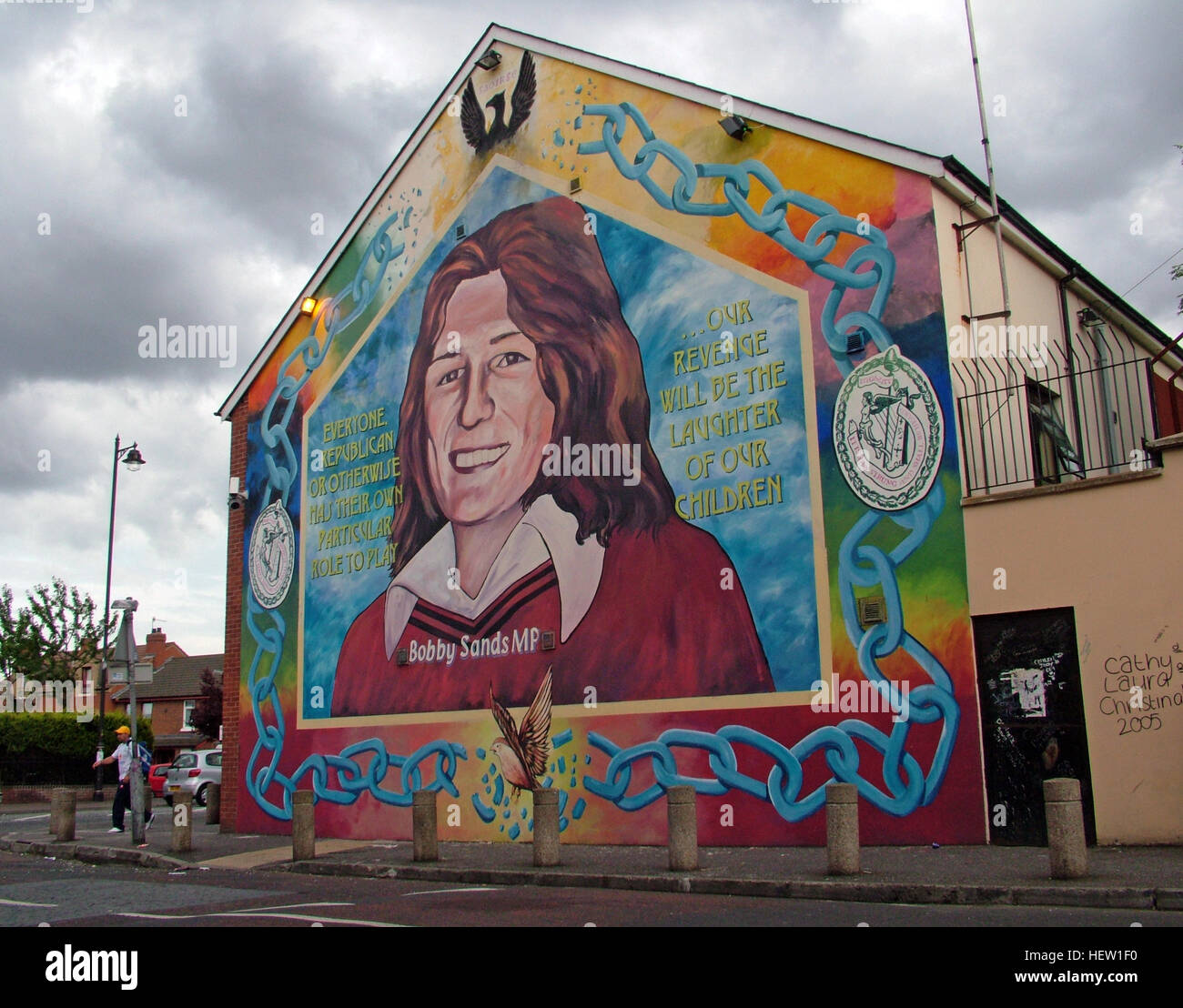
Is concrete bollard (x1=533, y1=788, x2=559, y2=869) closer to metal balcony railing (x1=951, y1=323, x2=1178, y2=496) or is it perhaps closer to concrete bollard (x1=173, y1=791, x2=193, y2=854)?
metal balcony railing (x1=951, y1=323, x2=1178, y2=496)

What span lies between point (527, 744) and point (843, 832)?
21.3 ft

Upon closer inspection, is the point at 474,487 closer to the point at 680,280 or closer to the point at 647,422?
the point at 647,422

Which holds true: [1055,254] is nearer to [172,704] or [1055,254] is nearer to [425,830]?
[425,830]

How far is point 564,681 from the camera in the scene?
15.6 metres

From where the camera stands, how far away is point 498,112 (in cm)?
1831

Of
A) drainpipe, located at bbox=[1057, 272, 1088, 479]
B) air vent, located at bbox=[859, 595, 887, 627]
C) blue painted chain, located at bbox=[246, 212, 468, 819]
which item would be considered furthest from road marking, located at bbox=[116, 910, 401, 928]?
drainpipe, located at bbox=[1057, 272, 1088, 479]

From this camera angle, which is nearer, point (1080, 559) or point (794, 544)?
point (1080, 559)

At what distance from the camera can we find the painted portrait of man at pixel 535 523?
47.9ft

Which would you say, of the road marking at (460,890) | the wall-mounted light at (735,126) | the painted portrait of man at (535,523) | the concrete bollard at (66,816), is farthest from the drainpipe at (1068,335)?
the concrete bollard at (66,816)

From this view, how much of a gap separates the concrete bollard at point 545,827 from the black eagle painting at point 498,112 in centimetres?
1076

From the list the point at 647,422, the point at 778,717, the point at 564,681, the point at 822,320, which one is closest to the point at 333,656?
the point at 564,681

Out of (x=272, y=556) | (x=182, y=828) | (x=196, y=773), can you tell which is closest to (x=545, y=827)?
(x=182, y=828)

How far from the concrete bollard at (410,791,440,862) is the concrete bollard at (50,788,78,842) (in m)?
8.17
